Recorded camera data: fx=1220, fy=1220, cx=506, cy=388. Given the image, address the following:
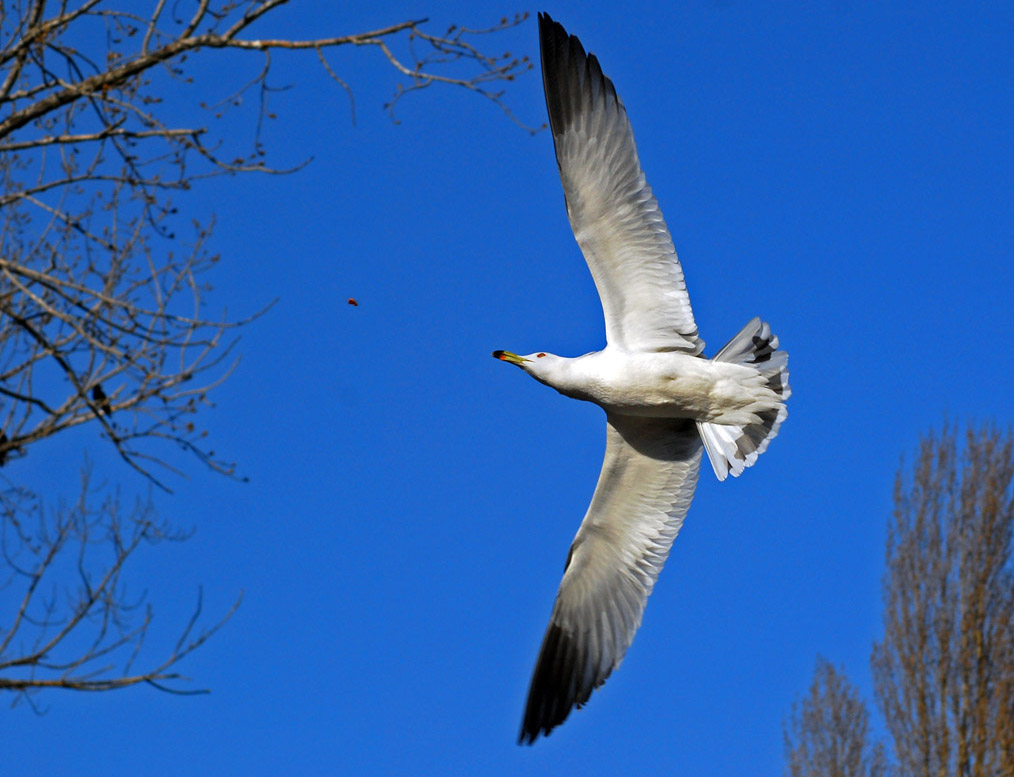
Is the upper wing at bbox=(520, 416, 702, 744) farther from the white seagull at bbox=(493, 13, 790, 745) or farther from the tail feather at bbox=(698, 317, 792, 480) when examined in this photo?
the tail feather at bbox=(698, 317, 792, 480)

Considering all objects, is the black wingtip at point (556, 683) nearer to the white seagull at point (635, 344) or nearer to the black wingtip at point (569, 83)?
the white seagull at point (635, 344)

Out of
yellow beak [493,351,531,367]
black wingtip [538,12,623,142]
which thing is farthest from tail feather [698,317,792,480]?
black wingtip [538,12,623,142]

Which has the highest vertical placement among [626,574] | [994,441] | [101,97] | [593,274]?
[994,441]

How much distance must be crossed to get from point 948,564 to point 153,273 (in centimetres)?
1096

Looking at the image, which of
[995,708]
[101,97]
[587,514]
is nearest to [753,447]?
[587,514]

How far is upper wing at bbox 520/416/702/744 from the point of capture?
605 cm

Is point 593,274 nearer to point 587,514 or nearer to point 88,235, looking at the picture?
point 587,514

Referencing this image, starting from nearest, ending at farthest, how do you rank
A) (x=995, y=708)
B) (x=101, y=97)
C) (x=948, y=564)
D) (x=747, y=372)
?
(x=101, y=97), (x=747, y=372), (x=995, y=708), (x=948, y=564)

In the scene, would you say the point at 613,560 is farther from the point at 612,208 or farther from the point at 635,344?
the point at 612,208

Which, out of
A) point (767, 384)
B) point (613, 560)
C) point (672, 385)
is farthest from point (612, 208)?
point (613, 560)

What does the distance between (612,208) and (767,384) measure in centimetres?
107

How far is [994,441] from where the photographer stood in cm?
1432

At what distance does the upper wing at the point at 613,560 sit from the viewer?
6.05 meters

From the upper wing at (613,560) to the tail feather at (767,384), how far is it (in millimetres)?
421
